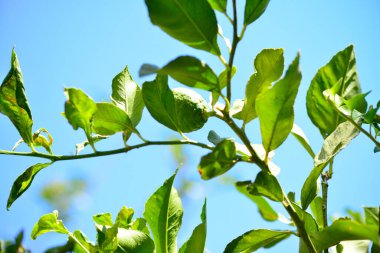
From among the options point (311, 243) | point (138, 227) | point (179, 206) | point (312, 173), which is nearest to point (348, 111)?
point (312, 173)

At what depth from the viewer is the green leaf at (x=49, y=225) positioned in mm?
992

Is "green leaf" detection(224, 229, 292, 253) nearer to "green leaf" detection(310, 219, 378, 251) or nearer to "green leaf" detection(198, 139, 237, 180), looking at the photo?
"green leaf" detection(310, 219, 378, 251)

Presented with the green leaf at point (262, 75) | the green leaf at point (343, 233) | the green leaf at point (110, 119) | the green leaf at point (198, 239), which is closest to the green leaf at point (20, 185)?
the green leaf at point (110, 119)

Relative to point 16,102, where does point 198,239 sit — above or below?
below

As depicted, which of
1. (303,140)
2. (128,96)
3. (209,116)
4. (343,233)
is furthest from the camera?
(303,140)

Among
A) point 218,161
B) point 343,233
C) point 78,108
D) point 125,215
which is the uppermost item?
point 78,108

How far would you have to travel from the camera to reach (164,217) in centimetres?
101

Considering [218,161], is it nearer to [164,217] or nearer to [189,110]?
[189,110]

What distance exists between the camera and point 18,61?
0.95 metres

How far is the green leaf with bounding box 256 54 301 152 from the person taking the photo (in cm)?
74

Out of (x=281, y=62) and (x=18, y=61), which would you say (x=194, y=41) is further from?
(x=18, y=61)

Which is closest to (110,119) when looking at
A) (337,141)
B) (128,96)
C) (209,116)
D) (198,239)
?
(128,96)

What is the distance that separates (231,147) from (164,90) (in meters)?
0.20

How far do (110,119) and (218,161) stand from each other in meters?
0.28
